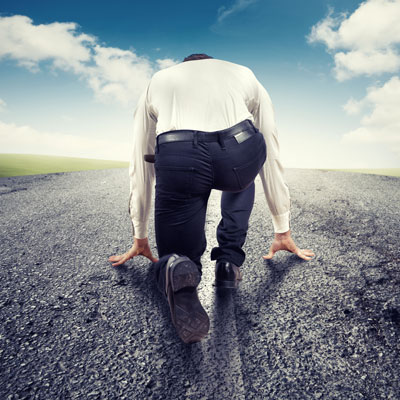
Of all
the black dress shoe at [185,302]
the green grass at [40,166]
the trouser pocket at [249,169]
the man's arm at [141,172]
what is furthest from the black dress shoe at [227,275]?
the green grass at [40,166]

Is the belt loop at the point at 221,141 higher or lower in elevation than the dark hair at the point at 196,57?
lower

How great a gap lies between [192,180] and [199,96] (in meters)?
0.44

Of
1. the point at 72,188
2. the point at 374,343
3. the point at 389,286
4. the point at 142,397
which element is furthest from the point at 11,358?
the point at 72,188

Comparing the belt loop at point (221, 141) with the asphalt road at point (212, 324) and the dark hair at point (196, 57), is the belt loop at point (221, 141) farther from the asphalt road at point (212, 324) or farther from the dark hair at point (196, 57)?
the asphalt road at point (212, 324)

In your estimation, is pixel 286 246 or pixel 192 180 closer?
pixel 192 180

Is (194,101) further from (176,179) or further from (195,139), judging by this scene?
(176,179)

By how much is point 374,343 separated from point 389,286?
621 millimetres

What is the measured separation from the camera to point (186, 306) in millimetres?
1267

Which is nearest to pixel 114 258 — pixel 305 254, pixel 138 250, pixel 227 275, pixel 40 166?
pixel 138 250

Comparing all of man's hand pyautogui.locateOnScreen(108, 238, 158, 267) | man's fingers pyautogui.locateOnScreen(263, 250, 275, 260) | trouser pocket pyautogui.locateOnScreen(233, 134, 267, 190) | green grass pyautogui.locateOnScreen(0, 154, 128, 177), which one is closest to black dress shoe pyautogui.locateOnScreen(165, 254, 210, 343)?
trouser pocket pyautogui.locateOnScreen(233, 134, 267, 190)

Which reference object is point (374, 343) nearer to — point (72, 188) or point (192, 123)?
point (192, 123)

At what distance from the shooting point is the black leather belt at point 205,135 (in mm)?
1316

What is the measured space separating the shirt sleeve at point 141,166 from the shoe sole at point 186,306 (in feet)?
2.42

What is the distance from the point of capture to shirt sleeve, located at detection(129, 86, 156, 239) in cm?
168
